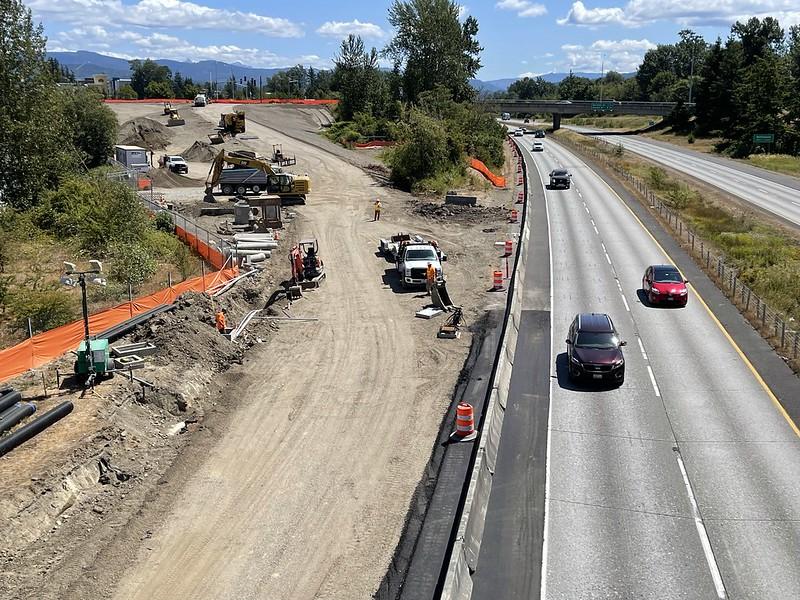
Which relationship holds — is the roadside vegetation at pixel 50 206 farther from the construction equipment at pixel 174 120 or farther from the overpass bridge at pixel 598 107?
the overpass bridge at pixel 598 107

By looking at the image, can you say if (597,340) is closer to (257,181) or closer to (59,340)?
(59,340)

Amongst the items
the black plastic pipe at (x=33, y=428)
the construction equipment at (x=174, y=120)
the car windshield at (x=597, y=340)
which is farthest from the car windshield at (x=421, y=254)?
the construction equipment at (x=174, y=120)

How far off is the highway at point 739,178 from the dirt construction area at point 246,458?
33.2 meters

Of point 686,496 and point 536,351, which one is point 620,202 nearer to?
point 536,351

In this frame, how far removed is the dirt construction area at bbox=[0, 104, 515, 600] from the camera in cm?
1435

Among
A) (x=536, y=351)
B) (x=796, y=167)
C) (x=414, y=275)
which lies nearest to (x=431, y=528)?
(x=536, y=351)

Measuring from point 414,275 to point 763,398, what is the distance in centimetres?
1640

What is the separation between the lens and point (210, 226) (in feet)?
148

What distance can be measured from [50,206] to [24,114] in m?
5.55

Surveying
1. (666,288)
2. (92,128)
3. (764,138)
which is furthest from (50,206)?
(764,138)

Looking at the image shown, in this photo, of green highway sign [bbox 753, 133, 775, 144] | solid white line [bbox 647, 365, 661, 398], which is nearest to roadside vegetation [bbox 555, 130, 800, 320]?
solid white line [bbox 647, 365, 661, 398]

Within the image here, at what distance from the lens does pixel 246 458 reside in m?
18.9

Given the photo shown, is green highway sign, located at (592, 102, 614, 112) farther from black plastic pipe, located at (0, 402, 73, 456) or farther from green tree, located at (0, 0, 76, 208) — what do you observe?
black plastic pipe, located at (0, 402, 73, 456)

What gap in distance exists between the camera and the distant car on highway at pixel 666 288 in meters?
30.0
